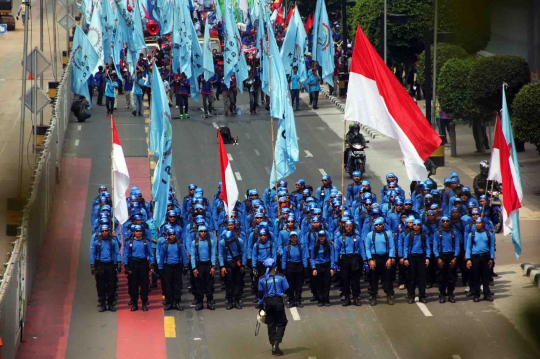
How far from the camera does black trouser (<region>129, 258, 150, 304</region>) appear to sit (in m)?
16.5

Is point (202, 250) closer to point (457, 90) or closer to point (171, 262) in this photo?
point (171, 262)

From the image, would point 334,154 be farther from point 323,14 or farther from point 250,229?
point 250,229

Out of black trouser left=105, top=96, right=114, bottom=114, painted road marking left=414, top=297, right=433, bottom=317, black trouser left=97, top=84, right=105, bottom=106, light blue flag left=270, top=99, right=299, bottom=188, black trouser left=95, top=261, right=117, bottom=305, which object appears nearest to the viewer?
painted road marking left=414, top=297, right=433, bottom=317

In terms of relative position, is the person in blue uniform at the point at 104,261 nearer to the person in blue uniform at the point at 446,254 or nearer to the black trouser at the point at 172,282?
the black trouser at the point at 172,282

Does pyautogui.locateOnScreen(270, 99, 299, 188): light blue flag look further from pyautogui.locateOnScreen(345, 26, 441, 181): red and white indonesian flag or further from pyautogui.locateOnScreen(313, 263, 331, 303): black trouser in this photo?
pyautogui.locateOnScreen(313, 263, 331, 303): black trouser

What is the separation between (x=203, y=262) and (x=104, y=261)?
1534 mm

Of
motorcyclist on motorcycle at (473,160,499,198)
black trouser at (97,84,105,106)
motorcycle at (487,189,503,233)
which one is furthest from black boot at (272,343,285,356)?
black trouser at (97,84,105,106)

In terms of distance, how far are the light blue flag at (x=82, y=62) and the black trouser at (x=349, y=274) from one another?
656 inches

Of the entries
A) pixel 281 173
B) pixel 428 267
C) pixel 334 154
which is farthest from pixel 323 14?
pixel 428 267

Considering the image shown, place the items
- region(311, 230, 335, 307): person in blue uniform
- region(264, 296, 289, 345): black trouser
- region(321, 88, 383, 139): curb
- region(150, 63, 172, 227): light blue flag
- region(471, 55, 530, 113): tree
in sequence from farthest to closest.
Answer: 1. region(321, 88, 383, 139): curb
2. region(471, 55, 530, 113): tree
3. region(150, 63, 172, 227): light blue flag
4. region(311, 230, 335, 307): person in blue uniform
5. region(264, 296, 289, 345): black trouser

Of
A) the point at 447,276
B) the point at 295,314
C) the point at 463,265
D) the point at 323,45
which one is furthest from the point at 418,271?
the point at 323,45

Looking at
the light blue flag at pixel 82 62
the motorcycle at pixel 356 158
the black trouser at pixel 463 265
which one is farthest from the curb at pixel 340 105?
the black trouser at pixel 463 265

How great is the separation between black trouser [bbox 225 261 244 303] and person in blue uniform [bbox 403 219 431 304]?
2.65 metres

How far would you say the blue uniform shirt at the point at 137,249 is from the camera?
1653 cm
